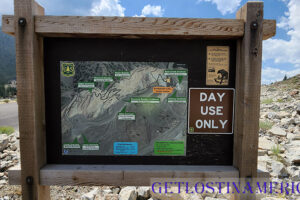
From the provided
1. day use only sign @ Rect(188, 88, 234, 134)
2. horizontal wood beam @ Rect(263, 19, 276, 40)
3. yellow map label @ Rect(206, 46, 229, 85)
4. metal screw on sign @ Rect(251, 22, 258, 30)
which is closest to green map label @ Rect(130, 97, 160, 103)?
day use only sign @ Rect(188, 88, 234, 134)

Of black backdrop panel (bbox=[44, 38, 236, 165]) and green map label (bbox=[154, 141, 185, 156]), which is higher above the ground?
black backdrop panel (bbox=[44, 38, 236, 165])

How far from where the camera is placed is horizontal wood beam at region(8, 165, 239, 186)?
172 cm

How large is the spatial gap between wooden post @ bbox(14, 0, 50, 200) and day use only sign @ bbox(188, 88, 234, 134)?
1.41 metres

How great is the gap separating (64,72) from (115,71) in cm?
48

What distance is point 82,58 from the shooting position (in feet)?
5.82

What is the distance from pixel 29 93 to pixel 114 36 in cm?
90

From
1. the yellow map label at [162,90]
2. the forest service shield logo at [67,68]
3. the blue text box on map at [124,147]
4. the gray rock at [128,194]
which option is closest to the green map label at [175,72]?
the yellow map label at [162,90]

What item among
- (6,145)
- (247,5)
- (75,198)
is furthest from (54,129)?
(6,145)

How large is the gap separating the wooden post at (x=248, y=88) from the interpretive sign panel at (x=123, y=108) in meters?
0.50

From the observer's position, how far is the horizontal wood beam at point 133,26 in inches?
64.3

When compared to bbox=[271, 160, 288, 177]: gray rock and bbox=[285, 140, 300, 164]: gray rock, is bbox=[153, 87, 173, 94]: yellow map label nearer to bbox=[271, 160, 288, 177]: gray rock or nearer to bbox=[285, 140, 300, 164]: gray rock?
bbox=[271, 160, 288, 177]: gray rock

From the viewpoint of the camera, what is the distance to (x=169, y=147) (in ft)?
6.03

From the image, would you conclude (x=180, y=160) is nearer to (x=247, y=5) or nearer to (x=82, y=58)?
(x=82, y=58)

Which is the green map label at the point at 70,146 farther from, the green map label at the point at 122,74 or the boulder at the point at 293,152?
the boulder at the point at 293,152
